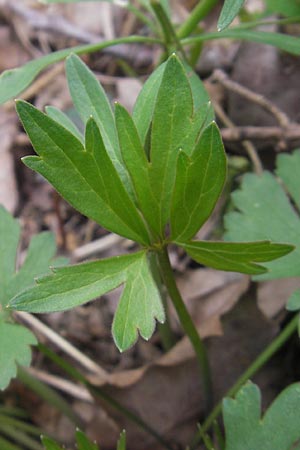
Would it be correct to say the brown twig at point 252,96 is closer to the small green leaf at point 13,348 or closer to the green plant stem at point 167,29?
the green plant stem at point 167,29

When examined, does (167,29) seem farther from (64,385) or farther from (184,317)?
(64,385)

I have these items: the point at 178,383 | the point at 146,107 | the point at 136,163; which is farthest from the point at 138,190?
the point at 178,383

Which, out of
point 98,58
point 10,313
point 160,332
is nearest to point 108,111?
point 10,313

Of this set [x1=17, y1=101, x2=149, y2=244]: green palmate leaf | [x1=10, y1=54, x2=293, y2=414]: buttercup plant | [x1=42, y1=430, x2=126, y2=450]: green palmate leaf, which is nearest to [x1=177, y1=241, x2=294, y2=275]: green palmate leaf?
[x1=10, y1=54, x2=293, y2=414]: buttercup plant

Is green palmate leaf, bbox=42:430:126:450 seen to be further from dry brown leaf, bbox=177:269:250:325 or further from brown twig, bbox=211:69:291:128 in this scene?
brown twig, bbox=211:69:291:128

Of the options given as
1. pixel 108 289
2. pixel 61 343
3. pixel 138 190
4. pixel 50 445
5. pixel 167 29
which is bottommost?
pixel 50 445
